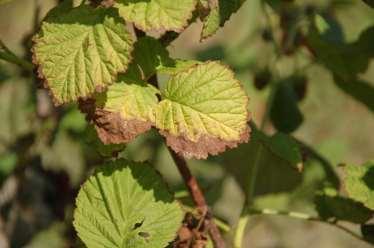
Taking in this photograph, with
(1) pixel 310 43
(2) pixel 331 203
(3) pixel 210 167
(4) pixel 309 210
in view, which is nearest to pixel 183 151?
(2) pixel 331 203

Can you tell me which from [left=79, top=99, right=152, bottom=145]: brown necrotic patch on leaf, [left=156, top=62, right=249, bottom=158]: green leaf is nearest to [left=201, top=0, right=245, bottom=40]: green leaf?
[left=156, top=62, right=249, bottom=158]: green leaf

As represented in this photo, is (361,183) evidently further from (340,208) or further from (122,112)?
(122,112)

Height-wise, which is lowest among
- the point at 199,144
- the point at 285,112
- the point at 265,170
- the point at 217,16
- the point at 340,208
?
the point at 265,170

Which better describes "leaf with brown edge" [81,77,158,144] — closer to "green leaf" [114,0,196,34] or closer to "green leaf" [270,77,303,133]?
"green leaf" [114,0,196,34]

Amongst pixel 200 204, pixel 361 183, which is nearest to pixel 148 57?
pixel 200 204

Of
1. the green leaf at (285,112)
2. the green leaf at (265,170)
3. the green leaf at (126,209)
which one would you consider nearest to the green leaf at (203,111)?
the green leaf at (126,209)

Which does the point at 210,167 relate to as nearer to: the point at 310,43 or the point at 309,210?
the point at 309,210
